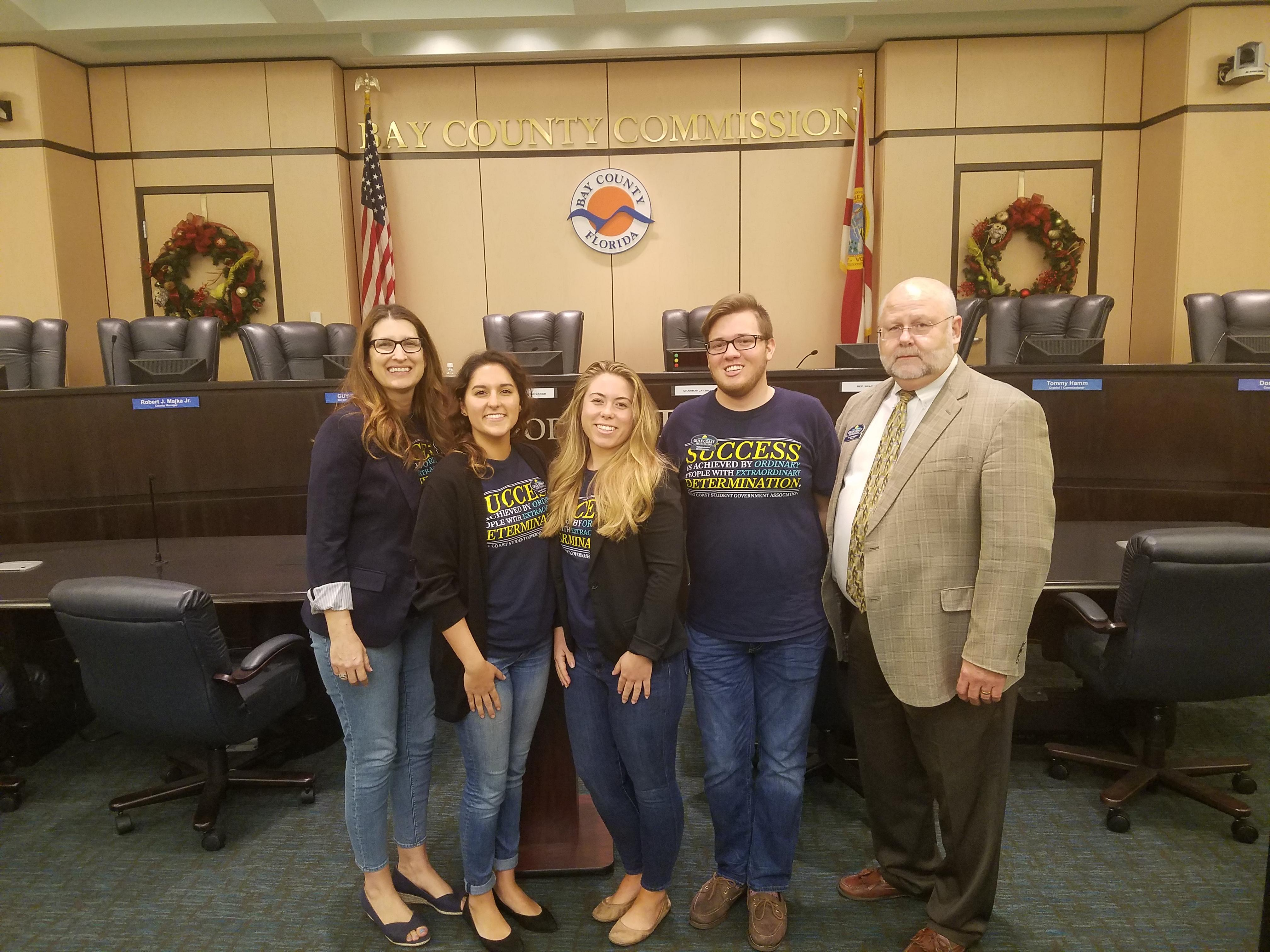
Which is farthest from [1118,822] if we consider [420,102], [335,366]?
[420,102]

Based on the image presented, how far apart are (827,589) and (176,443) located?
3.24 metres

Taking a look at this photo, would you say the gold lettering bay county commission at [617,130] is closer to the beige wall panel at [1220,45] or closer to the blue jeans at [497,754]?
the beige wall panel at [1220,45]

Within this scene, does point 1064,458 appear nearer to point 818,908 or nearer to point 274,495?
point 818,908

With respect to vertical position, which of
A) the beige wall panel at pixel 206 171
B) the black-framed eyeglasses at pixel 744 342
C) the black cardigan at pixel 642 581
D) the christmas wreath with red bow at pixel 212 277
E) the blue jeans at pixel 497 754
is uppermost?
the beige wall panel at pixel 206 171

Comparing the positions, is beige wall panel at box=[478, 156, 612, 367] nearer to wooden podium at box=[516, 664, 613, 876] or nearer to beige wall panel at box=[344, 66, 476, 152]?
beige wall panel at box=[344, 66, 476, 152]

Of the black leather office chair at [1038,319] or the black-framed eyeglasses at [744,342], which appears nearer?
the black-framed eyeglasses at [744,342]

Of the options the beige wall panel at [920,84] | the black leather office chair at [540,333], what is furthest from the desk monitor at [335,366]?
the beige wall panel at [920,84]

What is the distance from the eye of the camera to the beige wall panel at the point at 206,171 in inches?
234

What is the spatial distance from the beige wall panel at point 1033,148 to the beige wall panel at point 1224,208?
0.65 meters

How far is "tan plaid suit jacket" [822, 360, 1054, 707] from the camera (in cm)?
150

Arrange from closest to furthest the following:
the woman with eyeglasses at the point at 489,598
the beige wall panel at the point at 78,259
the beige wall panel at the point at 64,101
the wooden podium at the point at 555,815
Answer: the woman with eyeglasses at the point at 489,598
the wooden podium at the point at 555,815
the beige wall panel at the point at 64,101
the beige wall panel at the point at 78,259

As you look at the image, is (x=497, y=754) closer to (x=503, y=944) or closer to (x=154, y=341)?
(x=503, y=944)

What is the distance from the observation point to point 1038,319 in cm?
472

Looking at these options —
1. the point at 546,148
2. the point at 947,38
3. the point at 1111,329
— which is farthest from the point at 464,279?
the point at 1111,329
